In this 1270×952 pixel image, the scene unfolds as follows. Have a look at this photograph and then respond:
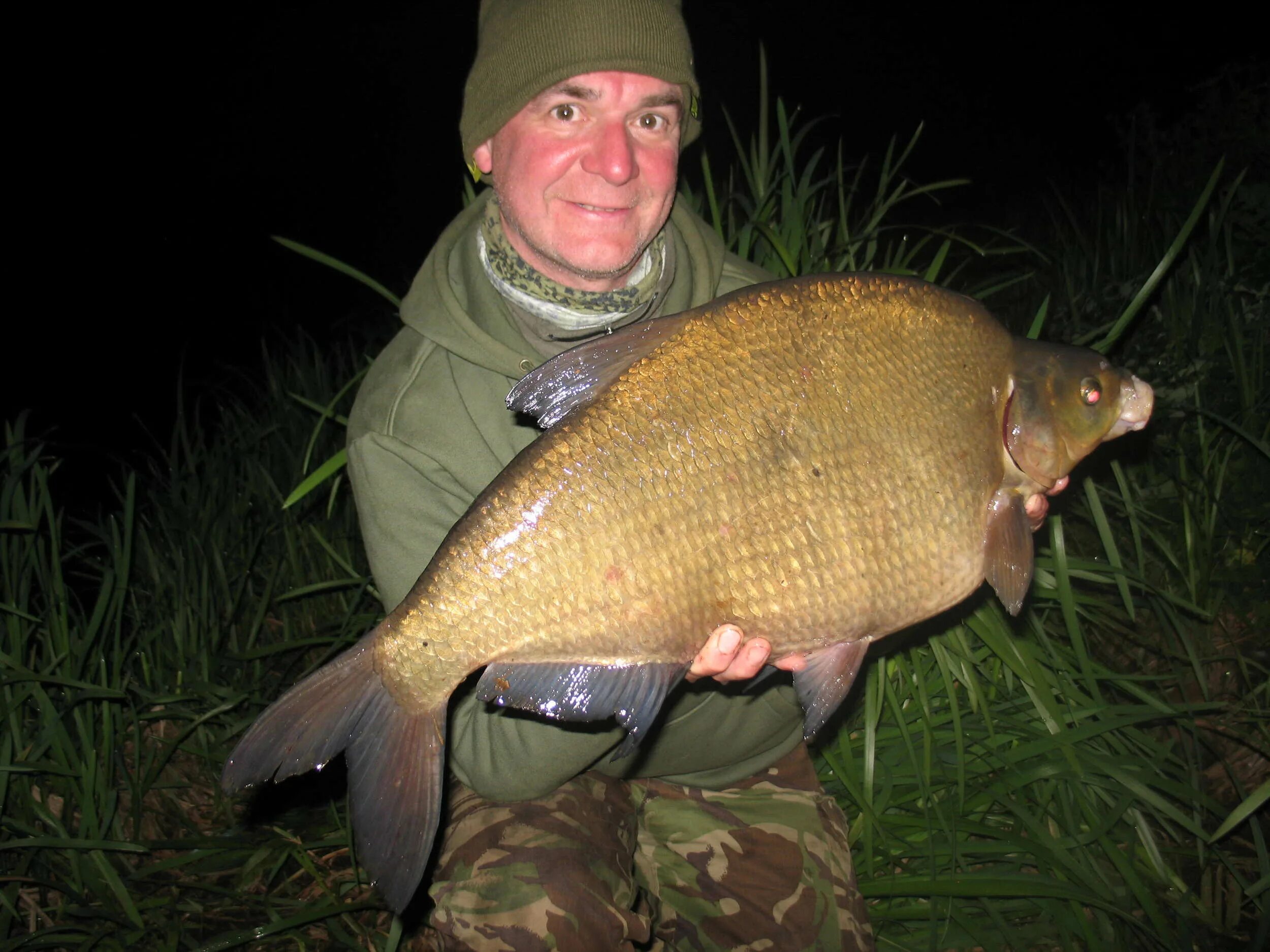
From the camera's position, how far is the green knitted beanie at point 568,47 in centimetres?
172

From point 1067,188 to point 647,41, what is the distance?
5.60 metres

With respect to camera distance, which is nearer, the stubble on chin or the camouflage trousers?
the camouflage trousers

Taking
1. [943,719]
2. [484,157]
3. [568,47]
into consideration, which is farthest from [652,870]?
[568,47]

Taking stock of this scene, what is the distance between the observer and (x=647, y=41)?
1.75 meters

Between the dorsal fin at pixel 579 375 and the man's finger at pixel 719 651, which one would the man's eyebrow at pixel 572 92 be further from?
the man's finger at pixel 719 651

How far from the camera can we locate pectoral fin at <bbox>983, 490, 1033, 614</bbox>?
59.1 inches

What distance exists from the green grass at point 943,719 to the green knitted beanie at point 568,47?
81 centimetres

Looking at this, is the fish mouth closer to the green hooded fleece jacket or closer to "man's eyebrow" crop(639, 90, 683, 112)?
the green hooded fleece jacket

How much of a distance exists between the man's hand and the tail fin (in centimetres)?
40

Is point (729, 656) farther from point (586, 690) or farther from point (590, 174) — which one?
point (590, 174)

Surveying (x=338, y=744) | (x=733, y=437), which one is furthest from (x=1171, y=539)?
(x=338, y=744)

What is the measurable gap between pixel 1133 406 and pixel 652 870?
4.73ft

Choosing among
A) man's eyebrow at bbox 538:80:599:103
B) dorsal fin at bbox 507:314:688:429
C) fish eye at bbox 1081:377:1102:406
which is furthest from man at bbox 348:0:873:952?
fish eye at bbox 1081:377:1102:406

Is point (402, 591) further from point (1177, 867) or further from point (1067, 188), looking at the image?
point (1067, 188)
